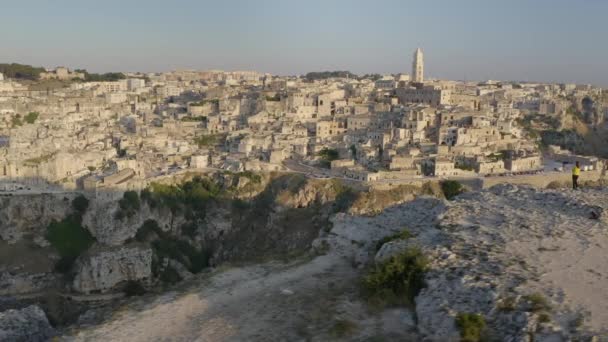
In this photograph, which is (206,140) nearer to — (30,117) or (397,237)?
(30,117)

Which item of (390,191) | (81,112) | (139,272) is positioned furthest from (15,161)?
(81,112)

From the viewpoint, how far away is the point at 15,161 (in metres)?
28.1

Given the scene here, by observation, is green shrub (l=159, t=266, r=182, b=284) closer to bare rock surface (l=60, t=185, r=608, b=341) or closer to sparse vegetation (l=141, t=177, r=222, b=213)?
sparse vegetation (l=141, t=177, r=222, b=213)

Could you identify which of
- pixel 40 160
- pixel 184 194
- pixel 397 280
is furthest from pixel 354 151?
pixel 397 280

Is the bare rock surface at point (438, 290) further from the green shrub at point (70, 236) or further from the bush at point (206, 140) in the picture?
the bush at point (206, 140)

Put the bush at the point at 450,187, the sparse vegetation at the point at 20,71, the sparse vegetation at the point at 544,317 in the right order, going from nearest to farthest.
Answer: the sparse vegetation at the point at 544,317 < the bush at the point at 450,187 < the sparse vegetation at the point at 20,71

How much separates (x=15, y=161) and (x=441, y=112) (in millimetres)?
29174

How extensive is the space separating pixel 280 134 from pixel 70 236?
55.3ft

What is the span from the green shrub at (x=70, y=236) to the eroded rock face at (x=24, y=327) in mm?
17087

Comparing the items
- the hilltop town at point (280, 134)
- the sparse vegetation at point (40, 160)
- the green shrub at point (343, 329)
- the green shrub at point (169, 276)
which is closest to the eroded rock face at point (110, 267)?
the green shrub at point (169, 276)

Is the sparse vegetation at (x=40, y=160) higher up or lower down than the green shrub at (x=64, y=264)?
higher up

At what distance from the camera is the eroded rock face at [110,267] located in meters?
24.8

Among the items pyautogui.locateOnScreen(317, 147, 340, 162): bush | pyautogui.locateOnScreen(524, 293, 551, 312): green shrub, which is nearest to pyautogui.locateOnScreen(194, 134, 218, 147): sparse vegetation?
pyautogui.locateOnScreen(317, 147, 340, 162): bush

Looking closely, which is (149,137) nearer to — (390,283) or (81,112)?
(81,112)
